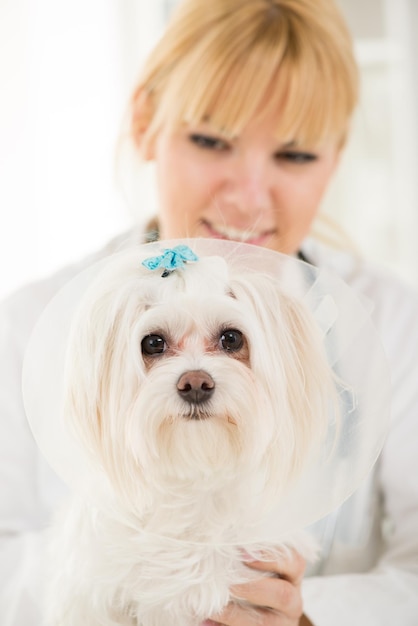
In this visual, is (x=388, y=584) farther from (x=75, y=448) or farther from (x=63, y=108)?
(x=63, y=108)

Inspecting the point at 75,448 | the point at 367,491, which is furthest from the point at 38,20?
the point at 75,448

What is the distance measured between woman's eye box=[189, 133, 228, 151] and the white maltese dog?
2.01 ft

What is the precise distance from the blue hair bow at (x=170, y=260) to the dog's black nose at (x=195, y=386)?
0.13 metres

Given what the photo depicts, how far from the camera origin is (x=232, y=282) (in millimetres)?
920

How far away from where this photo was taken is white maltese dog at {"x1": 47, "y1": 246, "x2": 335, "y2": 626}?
86 cm

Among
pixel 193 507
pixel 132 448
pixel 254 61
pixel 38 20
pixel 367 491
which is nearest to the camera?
pixel 132 448

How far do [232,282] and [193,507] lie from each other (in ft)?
1.00

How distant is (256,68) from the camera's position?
146cm

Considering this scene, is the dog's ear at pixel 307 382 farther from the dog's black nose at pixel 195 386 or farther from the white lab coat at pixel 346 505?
the white lab coat at pixel 346 505

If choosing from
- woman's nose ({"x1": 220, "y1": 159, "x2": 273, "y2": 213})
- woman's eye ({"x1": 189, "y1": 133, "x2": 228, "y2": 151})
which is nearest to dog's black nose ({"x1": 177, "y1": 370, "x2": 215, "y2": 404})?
woman's nose ({"x1": 220, "y1": 159, "x2": 273, "y2": 213})

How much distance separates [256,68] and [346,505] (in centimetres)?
91

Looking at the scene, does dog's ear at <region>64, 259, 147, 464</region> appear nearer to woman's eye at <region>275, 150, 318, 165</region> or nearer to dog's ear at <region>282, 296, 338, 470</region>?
dog's ear at <region>282, 296, 338, 470</region>

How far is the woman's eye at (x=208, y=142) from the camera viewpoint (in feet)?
4.88

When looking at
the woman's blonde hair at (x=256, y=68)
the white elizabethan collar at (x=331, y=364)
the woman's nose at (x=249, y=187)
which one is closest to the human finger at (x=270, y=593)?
the white elizabethan collar at (x=331, y=364)
